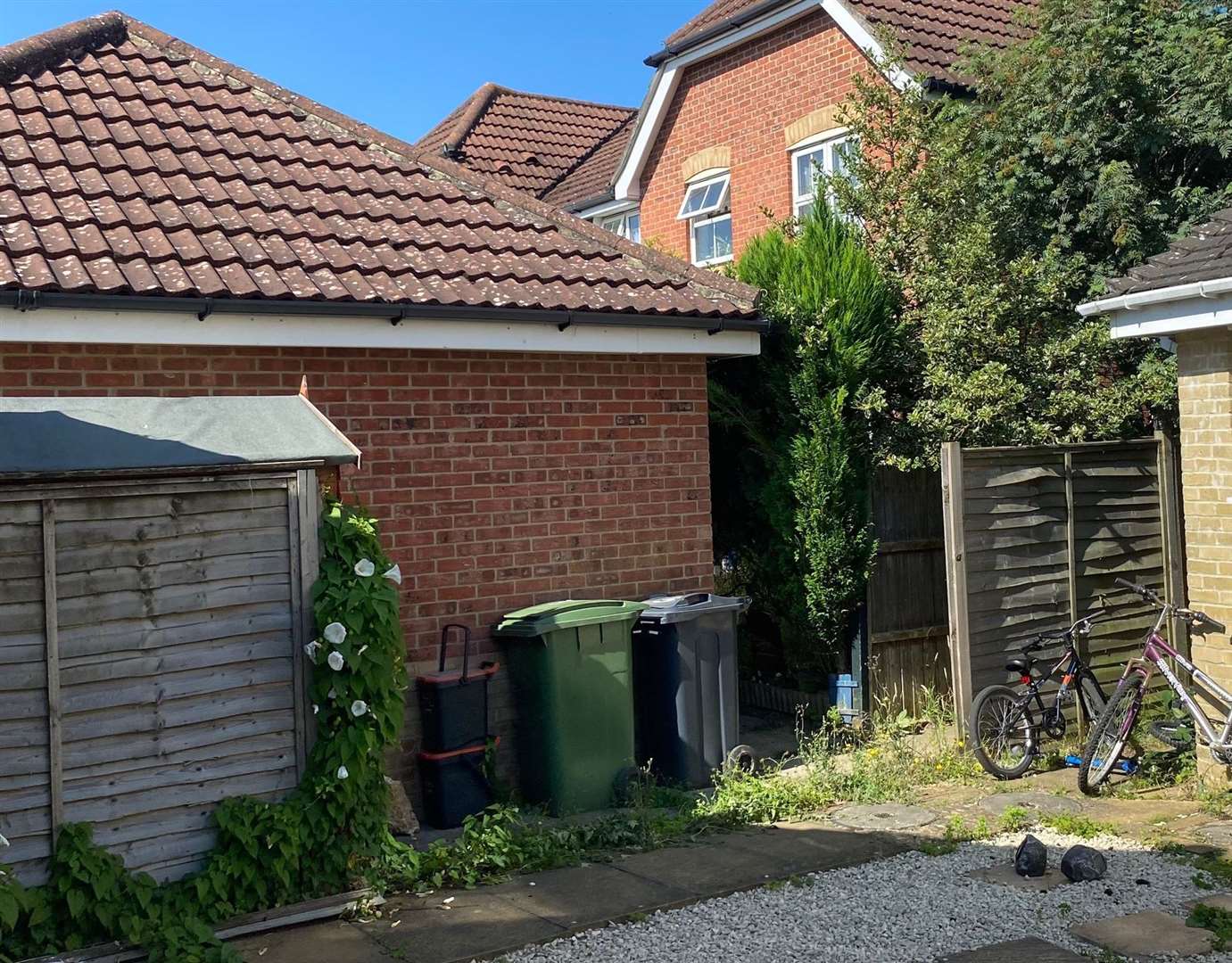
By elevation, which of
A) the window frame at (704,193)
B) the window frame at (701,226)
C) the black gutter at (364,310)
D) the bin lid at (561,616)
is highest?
the window frame at (704,193)

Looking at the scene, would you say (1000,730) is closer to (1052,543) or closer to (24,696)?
(1052,543)

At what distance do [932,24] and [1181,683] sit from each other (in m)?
8.98

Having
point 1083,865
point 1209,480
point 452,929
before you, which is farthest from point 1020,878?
point 1209,480

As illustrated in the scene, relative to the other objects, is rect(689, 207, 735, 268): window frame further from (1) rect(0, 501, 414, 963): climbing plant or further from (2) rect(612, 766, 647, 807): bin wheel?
(1) rect(0, 501, 414, 963): climbing plant

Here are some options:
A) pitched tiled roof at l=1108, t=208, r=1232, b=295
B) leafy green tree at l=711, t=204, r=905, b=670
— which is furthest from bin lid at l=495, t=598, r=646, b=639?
pitched tiled roof at l=1108, t=208, r=1232, b=295

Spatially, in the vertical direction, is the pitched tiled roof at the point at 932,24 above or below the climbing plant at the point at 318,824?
above

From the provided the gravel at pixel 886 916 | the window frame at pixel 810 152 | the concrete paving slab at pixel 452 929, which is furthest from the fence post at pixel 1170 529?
the window frame at pixel 810 152

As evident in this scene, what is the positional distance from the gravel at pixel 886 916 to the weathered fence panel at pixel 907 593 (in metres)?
2.99

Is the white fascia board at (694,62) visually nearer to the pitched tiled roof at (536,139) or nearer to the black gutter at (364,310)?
the pitched tiled roof at (536,139)

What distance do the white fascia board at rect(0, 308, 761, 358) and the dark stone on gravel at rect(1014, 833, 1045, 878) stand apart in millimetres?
3847

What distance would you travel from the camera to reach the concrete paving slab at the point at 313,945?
515cm

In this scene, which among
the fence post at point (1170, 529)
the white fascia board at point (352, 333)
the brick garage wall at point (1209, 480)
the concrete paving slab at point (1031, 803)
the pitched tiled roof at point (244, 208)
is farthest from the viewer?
the fence post at point (1170, 529)

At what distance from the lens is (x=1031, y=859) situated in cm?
611

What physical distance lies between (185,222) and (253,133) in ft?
5.58
